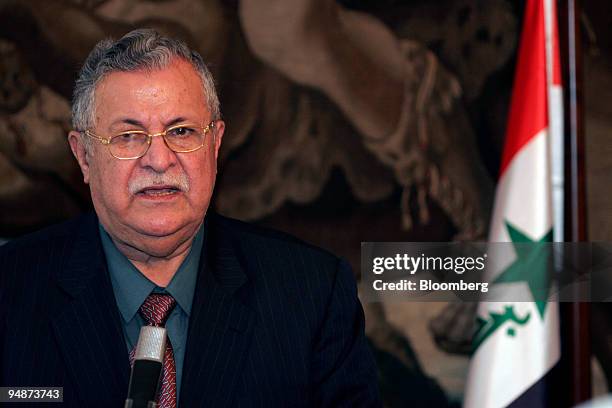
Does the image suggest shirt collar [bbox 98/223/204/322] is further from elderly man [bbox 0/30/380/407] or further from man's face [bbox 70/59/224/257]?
man's face [bbox 70/59/224/257]

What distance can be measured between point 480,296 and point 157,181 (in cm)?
179

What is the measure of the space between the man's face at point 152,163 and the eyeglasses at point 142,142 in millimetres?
11

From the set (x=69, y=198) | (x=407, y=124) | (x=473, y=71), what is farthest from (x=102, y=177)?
(x=473, y=71)

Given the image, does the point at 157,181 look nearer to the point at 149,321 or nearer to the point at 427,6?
the point at 149,321

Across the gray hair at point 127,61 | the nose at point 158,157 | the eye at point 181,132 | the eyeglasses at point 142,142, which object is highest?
the gray hair at point 127,61

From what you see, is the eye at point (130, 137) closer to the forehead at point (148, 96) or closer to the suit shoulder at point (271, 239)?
the forehead at point (148, 96)

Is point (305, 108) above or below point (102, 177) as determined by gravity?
above

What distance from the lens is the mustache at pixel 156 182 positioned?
190cm

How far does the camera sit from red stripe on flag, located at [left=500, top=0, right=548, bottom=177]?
10.4ft

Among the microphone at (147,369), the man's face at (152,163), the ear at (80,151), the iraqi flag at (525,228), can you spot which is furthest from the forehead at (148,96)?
the iraqi flag at (525,228)

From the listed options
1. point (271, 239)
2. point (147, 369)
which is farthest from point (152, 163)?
point (147, 369)

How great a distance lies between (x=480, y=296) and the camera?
3256 millimetres

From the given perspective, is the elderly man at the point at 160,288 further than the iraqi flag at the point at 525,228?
No

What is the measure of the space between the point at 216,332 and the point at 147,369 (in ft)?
Result: 2.24
